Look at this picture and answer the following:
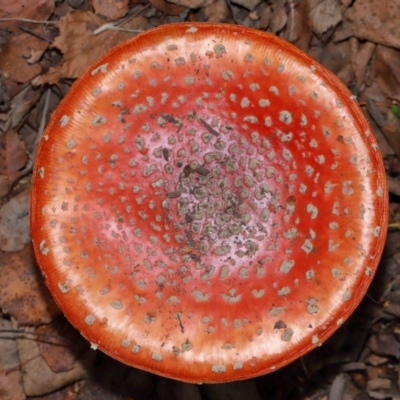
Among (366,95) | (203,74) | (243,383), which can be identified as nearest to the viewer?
(203,74)

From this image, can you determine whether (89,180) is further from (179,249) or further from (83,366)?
(83,366)

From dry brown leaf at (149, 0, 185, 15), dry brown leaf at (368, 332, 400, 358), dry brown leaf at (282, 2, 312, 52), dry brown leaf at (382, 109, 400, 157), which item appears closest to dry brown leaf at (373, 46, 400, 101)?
dry brown leaf at (382, 109, 400, 157)

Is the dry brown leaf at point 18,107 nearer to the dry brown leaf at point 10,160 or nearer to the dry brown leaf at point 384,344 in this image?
the dry brown leaf at point 10,160

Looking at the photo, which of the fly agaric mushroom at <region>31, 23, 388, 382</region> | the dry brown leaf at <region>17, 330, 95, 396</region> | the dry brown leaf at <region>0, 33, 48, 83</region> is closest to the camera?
the fly agaric mushroom at <region>31, 23, 388, 382</region>

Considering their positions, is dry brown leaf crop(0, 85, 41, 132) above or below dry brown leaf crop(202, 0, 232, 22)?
below

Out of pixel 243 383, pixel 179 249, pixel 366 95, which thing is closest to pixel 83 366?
pixel 243 383

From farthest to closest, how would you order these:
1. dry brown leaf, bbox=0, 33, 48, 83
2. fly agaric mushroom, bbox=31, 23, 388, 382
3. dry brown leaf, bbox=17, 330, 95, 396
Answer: dry brown leaf, bbox=0, 33, 48, 83, dry brown leaf, bbox=17, 330, 95, 396, fly agaric mushroom, bbox=31, 23, 388, 382

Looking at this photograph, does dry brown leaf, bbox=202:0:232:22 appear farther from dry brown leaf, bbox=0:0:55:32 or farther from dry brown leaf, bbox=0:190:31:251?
dry brown leaf, bbox=0:190:31:251

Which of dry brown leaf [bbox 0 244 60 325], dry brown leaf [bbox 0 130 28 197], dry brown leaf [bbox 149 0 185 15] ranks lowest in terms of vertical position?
dry brown leaf [bbox 0 244 60 325]
